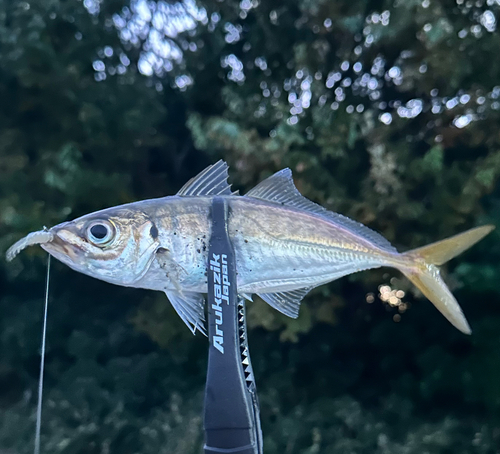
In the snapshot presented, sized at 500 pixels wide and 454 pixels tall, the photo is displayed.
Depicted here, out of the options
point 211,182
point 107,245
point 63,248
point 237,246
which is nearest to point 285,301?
point 237,246

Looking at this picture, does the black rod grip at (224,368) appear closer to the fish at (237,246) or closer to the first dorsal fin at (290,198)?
the fish at (237,246)

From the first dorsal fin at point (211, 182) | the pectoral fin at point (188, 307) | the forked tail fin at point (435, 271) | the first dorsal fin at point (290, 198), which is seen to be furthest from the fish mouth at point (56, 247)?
the forked tail fin at point (435, 271)

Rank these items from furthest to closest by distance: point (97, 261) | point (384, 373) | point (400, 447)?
point (384, 373) → point (400, 447) → point (97, 261)

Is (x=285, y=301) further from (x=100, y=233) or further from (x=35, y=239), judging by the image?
(x=35, y=239)

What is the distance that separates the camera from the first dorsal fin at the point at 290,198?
1.77 metres

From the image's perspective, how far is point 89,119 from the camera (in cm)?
402

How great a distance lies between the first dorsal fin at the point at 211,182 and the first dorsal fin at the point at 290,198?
0.13m

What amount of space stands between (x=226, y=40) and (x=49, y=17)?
180 cm

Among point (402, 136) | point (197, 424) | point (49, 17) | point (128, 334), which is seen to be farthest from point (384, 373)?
point (49, 17)

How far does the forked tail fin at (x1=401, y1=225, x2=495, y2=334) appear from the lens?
1704mm

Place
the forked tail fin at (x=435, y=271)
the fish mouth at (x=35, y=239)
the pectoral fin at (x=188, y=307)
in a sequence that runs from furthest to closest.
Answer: the forked tail fin at (x=435, y=271)
the pectoral fin at (x=188, y=307)
the fish mouth at (x=35, y=239)

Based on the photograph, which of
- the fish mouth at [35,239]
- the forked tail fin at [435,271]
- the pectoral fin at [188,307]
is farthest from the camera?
the forked tail fin at [435,271]


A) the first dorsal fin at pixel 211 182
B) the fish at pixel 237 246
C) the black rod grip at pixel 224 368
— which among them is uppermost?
the first dorsal fin at pixel 211 182

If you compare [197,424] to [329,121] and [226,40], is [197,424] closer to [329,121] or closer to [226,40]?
[329,121]
